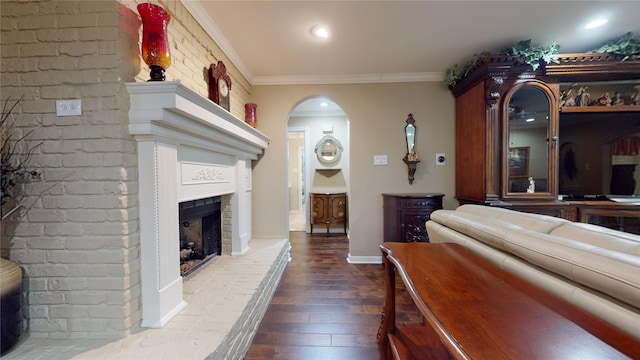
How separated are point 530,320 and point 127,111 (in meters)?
1.83

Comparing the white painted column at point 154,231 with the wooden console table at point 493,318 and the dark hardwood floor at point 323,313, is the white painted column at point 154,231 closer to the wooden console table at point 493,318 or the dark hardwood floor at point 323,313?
the dark hardwood floor at point 323,313

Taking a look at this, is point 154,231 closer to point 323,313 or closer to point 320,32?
point 323,313

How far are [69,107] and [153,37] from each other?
1.88 feet

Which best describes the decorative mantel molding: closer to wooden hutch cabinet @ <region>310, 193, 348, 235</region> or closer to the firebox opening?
the firebox opening

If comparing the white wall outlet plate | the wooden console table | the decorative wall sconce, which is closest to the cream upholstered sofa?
the wooden console table

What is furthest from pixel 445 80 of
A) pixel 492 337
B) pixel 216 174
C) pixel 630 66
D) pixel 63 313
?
pixel 63 313

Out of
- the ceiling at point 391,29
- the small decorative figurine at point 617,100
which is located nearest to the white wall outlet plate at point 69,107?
the ceiling at point 391,29

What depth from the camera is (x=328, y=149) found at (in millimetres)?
4664

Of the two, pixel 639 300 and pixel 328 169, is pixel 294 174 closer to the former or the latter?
pixel 328 169

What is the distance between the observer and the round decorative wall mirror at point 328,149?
4.63m

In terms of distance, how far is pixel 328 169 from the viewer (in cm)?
472

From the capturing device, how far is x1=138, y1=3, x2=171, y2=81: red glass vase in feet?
4.05

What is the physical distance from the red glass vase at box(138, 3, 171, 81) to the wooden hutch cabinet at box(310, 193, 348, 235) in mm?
3431

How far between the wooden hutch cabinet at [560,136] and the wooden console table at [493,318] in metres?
1.89
